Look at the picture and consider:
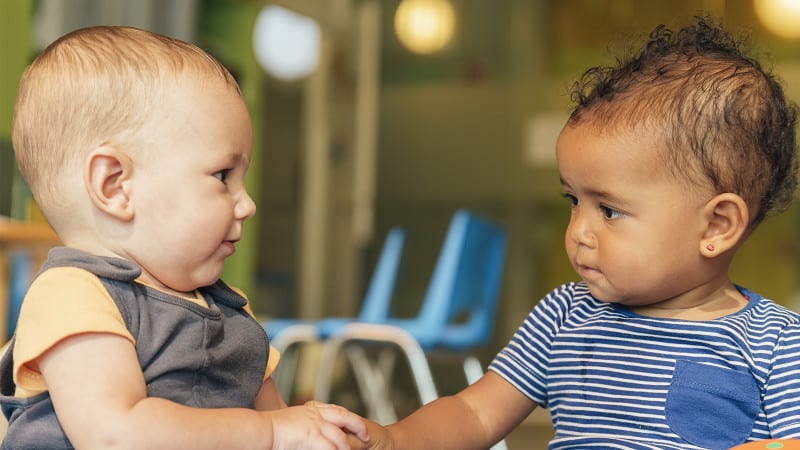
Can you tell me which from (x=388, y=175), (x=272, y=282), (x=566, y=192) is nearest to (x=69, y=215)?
(x=566, y=192)

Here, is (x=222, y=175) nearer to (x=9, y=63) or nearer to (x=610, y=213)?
(x=610, y=213)

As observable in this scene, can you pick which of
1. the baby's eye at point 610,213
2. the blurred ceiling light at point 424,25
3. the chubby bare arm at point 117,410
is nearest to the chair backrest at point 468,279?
the baby's eye at point 610,213

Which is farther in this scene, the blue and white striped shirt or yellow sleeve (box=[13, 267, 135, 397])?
the blue and white striped shirt

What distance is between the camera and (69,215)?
0.84 metres

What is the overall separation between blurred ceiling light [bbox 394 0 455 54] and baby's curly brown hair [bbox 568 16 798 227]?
4541mm

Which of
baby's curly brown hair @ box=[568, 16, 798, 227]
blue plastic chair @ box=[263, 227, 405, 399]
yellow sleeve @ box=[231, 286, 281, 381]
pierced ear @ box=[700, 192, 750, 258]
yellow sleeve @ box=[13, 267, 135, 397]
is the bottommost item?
blue plastic chair @ box=[263, 227, 405, 399]

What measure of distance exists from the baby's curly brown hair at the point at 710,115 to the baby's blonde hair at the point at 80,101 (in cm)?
42

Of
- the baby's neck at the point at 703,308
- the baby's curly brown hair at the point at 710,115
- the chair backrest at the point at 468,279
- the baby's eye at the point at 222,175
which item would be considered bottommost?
the chair backrest at the point at 468,279

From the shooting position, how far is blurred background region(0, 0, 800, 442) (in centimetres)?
498

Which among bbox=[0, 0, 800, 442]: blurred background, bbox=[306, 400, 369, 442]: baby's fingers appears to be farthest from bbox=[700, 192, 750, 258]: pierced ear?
bbox=[0, 0, 800, 442]: blurred background

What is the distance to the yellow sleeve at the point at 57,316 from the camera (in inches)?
29.4

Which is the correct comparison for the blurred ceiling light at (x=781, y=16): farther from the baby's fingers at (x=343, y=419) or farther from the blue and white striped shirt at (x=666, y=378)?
the baby's fingers at (x=343, y=419)

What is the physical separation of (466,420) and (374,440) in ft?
0.52

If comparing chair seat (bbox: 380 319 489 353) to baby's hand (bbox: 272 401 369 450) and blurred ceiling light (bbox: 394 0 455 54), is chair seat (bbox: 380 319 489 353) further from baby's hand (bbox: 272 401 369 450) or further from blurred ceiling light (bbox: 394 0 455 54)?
blurred ceiling light (bbox: 394 0 455 54)
